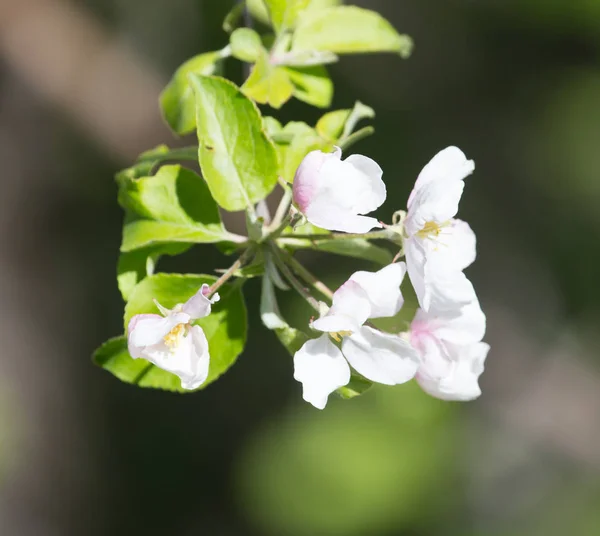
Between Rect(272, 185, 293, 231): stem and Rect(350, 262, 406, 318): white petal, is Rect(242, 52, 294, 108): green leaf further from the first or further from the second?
Rect(350, 262, 406, 318): white petal

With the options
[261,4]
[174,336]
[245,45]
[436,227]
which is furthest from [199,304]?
[261,4]

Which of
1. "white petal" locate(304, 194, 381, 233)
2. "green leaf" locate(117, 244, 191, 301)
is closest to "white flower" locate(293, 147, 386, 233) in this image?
"white petal" locate(304, 194, 381, 233)

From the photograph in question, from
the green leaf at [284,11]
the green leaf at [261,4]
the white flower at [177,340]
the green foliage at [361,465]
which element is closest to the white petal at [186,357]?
the white flower at [177,340]

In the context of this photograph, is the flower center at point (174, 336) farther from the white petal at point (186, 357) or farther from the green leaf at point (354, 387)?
the green leaf at point (354, 387)

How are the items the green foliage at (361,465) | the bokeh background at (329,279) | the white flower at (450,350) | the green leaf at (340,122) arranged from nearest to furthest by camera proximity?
A: the white flower at (450,350) → the green leaf at (340,122) → the green foliage at (361,465) → the bokeh background at (329,279)

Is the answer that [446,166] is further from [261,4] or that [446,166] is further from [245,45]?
[261,4]

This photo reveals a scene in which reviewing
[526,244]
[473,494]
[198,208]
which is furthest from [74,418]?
[198,208]
